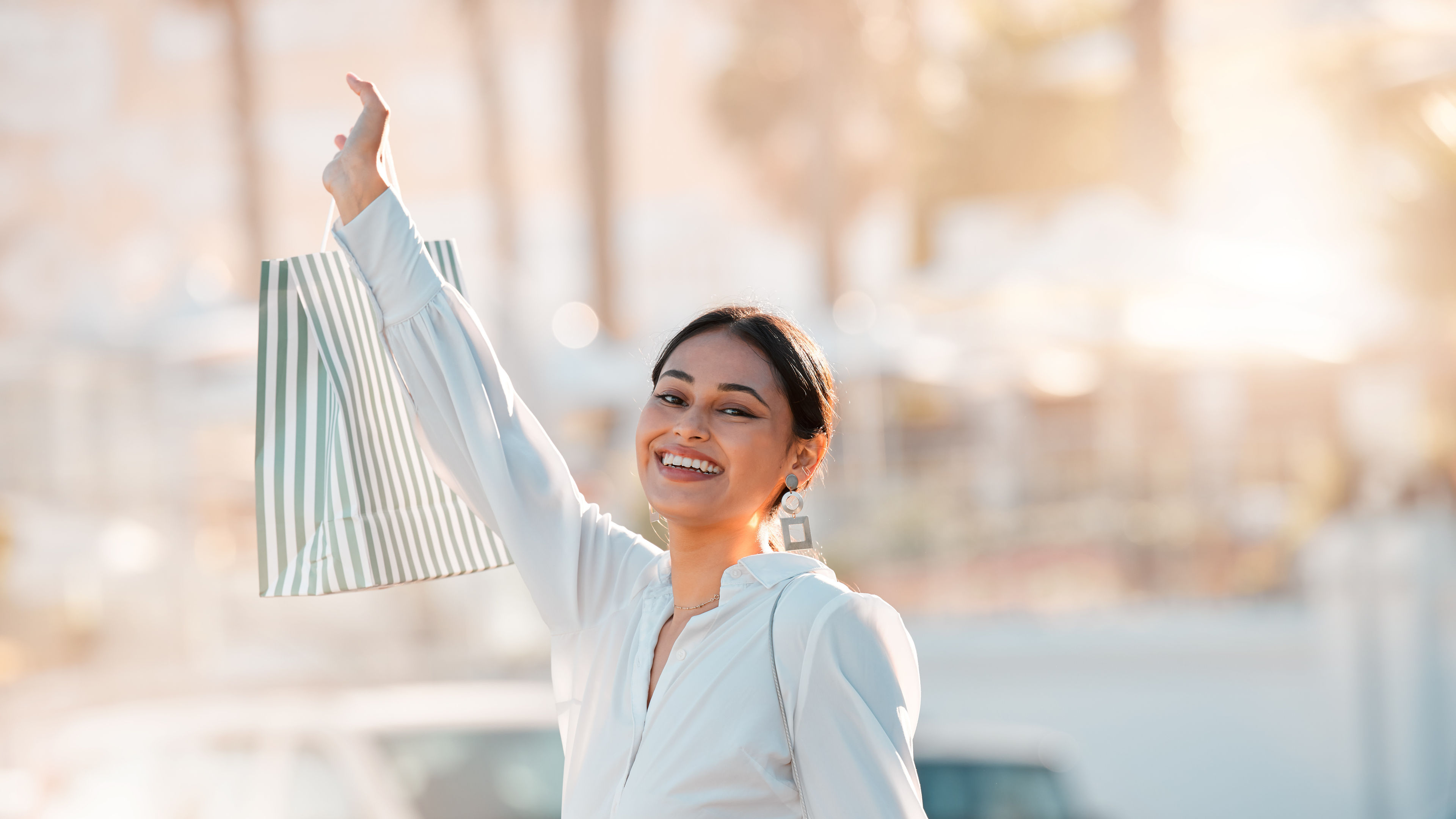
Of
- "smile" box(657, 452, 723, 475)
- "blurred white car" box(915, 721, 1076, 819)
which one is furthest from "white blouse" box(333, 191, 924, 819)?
"blurred white car" box(915, 721, 1076, 819)

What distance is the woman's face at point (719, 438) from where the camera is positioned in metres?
1.57

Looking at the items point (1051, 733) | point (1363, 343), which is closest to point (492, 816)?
point (1051, 733)

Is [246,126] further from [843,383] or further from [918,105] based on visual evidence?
[918,105]

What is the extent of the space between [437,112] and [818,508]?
6.05 meters

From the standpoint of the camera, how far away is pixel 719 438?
156 centimetres

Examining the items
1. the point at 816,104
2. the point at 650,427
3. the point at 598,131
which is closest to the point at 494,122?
the point at 598,131

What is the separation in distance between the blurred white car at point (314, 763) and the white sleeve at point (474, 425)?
2780mm

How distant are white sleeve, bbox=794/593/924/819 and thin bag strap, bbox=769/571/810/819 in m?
0.01

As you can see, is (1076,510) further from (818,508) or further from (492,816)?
(492,816)

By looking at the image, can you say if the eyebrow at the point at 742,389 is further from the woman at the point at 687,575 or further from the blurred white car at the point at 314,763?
the blurred white car at the point at 314,763

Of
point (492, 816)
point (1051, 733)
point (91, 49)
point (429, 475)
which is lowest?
point (1051, 733)

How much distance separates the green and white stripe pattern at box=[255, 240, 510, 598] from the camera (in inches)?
70.5

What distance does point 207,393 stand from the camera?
870 centimetres

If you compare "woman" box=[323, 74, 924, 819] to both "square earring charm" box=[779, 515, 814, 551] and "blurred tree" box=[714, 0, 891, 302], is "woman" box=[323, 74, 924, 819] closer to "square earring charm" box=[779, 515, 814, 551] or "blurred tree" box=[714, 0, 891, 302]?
"square earring charm" box=[779, 515, 814, 551]
